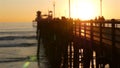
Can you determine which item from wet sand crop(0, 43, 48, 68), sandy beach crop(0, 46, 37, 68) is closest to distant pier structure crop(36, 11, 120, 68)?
wet sand crop(0, 43, 48, 68)

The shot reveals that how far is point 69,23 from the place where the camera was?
22375 millimetres

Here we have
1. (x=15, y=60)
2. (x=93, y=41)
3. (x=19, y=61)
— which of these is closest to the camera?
(x=93, y=41)

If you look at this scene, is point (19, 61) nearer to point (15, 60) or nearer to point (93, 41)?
point (15, 60)

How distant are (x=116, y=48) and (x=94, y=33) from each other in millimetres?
4495

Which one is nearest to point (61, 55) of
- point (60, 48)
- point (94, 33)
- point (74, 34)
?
point (60, 48)

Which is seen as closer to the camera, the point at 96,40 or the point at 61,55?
the point at 96,40

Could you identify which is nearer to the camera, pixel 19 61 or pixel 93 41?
pixel 93 41

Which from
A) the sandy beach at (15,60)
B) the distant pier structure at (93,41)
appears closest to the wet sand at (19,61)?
the sandy beach at (15,60)

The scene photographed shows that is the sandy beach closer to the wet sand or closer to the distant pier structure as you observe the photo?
the wet sand

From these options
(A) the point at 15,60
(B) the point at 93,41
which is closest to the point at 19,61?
(A) the point at 15,60

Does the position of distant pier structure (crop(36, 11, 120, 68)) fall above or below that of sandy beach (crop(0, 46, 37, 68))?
above

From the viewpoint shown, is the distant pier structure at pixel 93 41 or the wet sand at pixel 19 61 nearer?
the distant pier structure at pixel 93 41

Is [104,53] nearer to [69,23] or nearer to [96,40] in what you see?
[96,40]

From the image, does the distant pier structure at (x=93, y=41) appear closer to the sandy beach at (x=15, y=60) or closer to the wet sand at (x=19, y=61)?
the wet sand at (x=19, y=61)
